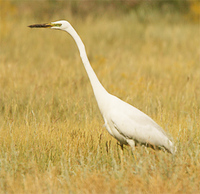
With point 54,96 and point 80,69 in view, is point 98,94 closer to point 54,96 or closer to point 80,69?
point 54,96

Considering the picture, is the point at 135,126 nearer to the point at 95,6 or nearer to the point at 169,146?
the point at 169,146

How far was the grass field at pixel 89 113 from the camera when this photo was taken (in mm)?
3266

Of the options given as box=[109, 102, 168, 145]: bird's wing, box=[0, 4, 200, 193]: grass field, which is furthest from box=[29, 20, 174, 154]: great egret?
box=[0, 4, 200, 193]: grass field

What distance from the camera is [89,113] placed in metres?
5.17

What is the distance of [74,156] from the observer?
3797 mm

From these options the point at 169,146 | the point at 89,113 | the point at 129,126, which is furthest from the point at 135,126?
the point at 89,113

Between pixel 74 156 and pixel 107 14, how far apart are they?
1174cm

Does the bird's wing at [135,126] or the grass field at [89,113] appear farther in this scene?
the bird's wing at [135,126]

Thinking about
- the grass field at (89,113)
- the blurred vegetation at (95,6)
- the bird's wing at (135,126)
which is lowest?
the grass field at (89,113)

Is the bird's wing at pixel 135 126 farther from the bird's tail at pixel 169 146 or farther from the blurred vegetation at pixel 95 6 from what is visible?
the blurred vegetation at pixel 95 6

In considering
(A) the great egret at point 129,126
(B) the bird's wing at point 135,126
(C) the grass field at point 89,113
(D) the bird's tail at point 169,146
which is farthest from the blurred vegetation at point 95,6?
(D) the bird's tail at point 169,146

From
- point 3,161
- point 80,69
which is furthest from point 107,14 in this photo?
point 3,161

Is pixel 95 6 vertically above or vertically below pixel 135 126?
above

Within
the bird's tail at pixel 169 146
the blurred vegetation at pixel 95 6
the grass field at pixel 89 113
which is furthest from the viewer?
the blurred vegetation at pixel 95 6
